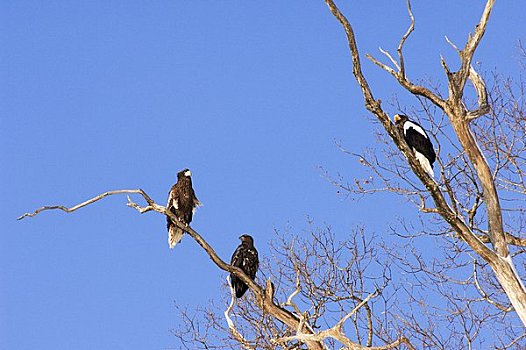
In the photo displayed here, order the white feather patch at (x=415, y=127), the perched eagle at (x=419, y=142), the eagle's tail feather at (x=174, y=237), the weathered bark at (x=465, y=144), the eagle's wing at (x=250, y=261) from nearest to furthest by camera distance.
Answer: the weathered bark at (x=465, y=144)
the perched eagle at (x=419, y=142)
the white feather patch at (x=415, y=127)
the eagle's tail feather at (x=174, y=237)
the eagle's wing at (x=250, y=261)

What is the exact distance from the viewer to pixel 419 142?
771 cm

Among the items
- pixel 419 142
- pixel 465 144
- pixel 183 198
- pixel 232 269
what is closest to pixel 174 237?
pixel 183 198

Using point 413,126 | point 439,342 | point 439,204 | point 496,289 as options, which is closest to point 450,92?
point 439,204

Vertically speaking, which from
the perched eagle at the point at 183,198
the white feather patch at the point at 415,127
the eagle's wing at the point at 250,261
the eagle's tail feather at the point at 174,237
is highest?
the perched eagle at the point at 183,198

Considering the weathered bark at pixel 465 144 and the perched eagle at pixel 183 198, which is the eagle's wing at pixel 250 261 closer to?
the perched eagle at pixel 183 198

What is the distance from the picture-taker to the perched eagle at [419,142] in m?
7.39

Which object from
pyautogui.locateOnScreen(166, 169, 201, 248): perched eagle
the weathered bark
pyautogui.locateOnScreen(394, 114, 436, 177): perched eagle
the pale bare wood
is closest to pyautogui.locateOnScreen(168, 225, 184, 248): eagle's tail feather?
pyautogui.locateOnScreen(166, 169, 201, 248): perched eagle

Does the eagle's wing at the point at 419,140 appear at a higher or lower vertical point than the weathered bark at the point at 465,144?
higher

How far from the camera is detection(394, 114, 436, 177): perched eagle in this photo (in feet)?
24.2

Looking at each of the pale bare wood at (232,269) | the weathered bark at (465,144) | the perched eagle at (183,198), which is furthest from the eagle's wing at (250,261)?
the weathered bark at (465,144)

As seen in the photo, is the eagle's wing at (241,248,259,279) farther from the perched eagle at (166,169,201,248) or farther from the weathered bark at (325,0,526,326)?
the weathered bark at (325,0,526,326)

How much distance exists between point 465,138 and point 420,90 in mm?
569

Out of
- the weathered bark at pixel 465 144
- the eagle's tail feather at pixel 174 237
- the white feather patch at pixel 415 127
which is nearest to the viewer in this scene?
the weathered bark at pixel 465 144

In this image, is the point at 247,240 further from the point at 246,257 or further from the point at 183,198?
the point at 183,198
